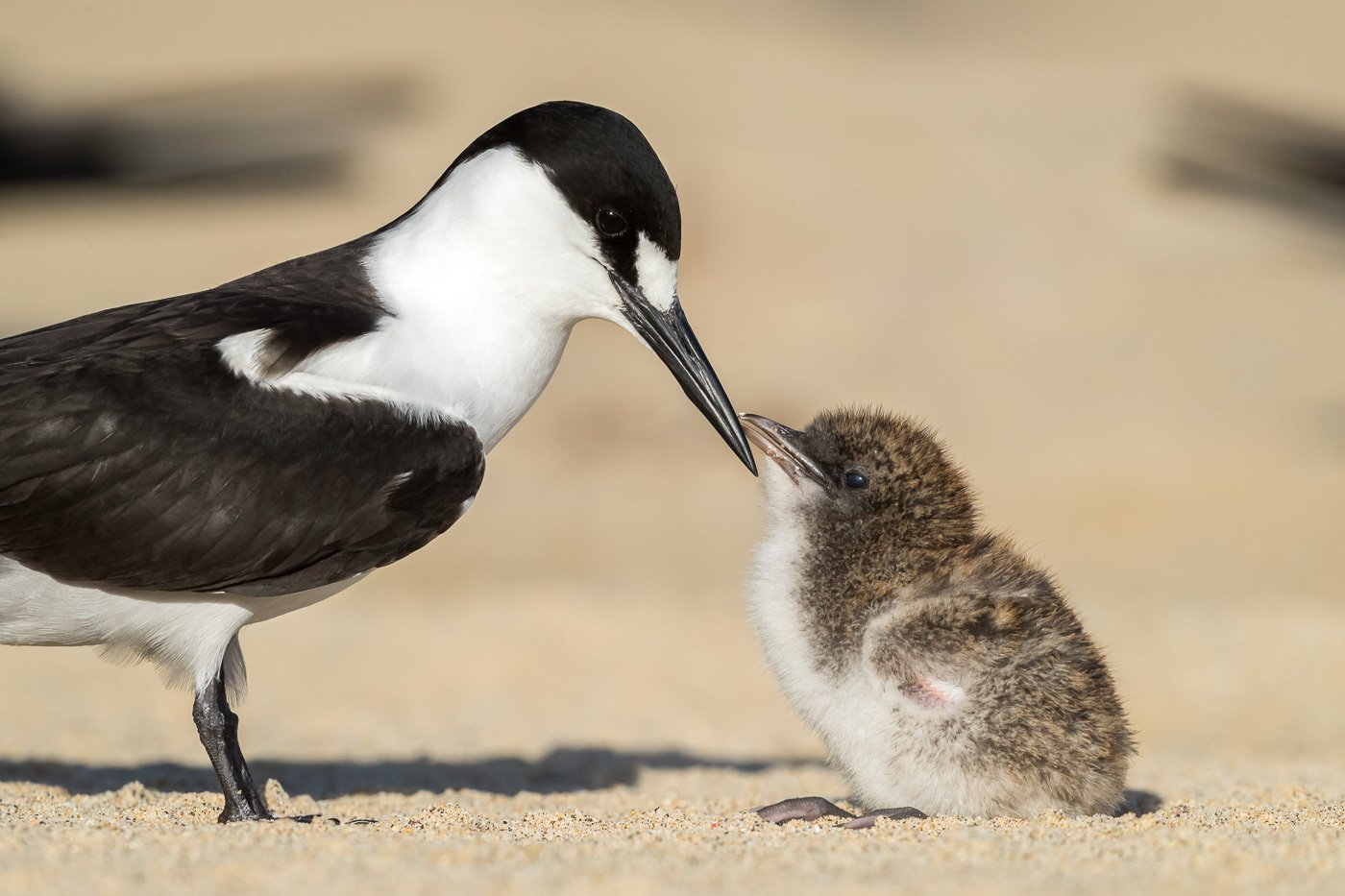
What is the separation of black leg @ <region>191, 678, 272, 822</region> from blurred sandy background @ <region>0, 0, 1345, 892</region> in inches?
8.6

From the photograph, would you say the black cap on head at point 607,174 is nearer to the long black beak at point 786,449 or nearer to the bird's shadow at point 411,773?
the long black beak at point 786,449

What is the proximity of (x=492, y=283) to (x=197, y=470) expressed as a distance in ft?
3.60

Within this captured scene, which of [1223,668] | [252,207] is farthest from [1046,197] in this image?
[1223,668]

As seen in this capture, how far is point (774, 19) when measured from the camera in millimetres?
29812

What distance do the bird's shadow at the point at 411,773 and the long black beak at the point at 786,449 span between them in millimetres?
1460

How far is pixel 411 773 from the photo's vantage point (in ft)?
19.8

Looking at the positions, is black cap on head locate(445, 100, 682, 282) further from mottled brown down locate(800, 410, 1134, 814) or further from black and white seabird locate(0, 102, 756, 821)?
mottled brown down locate(800, 410, 1134, 814)

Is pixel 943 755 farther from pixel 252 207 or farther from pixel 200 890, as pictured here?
pixel 252 207

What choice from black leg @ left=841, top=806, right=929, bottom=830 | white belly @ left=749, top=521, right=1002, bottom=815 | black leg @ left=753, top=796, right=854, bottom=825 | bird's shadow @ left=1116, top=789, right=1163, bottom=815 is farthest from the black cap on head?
bird's shadow @ left=1116, top=789, right=1163, bottom=815

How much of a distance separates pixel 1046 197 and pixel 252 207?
811 centimetres

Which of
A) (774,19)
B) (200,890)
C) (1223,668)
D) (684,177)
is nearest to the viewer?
(200,890)

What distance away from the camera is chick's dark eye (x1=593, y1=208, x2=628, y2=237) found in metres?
5.05

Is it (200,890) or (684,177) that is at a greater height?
(684,177)

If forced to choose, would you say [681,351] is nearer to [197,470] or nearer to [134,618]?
[197,470]
